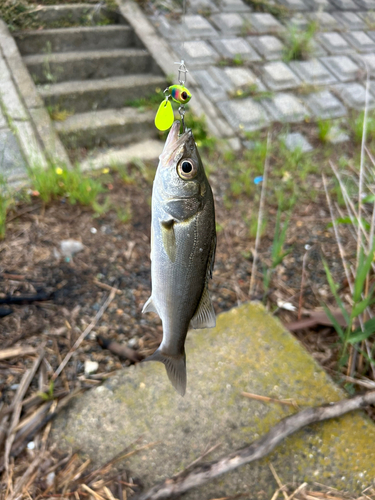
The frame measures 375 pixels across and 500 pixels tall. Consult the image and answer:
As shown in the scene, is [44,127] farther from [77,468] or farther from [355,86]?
[355,86]

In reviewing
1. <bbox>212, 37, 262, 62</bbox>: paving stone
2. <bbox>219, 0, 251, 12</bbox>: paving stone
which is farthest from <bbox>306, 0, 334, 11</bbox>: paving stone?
<bbox>212, 37, 262, 62</bbox>: paving stone

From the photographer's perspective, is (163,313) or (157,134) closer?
(163,313)

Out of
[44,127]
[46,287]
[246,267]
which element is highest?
[44,127]

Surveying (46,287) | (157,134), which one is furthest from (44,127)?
(46,287)

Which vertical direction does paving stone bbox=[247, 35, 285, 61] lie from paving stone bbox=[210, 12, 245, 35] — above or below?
below

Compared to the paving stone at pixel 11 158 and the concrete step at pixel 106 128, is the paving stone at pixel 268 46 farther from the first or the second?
the paving stone at pixel 11 158

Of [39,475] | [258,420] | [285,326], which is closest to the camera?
[39,475]

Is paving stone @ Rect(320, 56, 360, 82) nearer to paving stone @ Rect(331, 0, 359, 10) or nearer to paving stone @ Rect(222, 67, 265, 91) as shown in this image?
paving stone @ Rect(222, 67, 265, 91)
